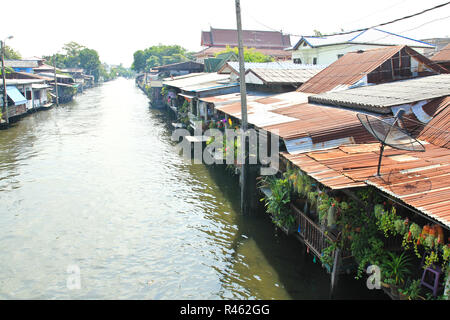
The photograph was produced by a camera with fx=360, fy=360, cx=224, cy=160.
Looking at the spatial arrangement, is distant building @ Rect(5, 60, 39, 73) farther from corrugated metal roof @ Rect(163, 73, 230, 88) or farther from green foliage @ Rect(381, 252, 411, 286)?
green foliage @ Rect(381, 252, 411, 286)

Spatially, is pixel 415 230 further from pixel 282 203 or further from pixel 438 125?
pixel 438 125

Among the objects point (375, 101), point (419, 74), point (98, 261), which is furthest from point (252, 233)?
point (419, 74)

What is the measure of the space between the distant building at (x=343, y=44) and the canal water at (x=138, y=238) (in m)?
17.8

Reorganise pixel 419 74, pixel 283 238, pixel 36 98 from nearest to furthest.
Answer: pixel 283 238, pixel 419 74, pixel 36 98

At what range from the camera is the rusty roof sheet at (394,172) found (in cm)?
630

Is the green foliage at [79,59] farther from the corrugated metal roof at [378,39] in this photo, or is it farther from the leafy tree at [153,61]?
the corrugated metal roof at [378,39]

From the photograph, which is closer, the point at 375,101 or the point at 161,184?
the point at 375,101

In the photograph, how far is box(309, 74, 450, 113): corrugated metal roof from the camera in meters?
10.7

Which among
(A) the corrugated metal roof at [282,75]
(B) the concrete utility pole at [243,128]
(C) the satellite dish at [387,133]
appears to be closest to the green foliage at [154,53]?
(A) the corrugated metal roof at [282,75]

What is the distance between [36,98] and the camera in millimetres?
45594

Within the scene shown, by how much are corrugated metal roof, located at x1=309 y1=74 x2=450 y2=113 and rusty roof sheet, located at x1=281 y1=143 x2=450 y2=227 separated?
1846 mm
